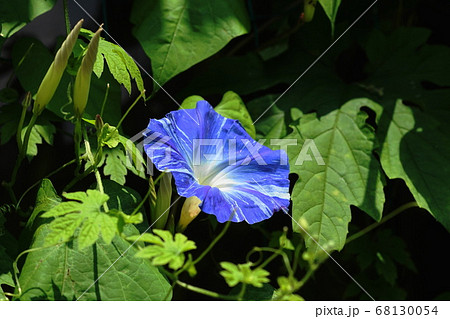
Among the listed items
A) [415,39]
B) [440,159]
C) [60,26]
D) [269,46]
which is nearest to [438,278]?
[440,159]

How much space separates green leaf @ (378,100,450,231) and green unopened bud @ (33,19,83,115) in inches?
32.3

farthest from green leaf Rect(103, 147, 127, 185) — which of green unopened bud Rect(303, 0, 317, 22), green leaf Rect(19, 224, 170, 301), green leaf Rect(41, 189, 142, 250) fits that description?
green unopened bud Rect(303, 0, 317, 22)

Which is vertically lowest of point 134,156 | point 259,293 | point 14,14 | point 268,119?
point 259,293

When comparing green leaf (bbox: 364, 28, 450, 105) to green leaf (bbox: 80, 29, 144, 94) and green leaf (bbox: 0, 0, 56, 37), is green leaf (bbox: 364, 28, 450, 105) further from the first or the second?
green leaf (bbox: 0, 0, 56, 37)

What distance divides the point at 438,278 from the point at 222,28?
1.25 metres

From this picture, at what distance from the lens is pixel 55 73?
981mm

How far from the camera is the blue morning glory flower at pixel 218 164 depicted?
1.03 metres

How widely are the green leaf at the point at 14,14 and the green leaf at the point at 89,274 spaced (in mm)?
436

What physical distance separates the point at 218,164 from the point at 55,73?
0.37 m

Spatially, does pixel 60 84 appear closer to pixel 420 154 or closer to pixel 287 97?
pixel 287 97

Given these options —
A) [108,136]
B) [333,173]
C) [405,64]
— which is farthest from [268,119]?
[108,136]

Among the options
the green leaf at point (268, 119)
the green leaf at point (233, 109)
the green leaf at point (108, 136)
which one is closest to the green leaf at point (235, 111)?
the green leaf at point (233, 109)

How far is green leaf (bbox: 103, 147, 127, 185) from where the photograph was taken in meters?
1.29

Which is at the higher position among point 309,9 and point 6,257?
point 309,9
